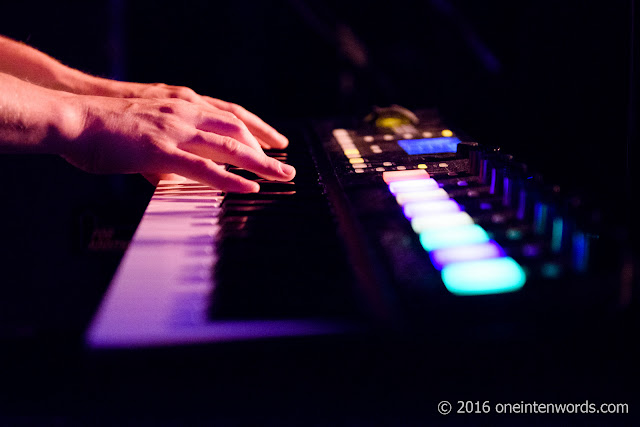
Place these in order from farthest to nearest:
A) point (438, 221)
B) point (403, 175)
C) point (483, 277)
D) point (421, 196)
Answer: point (403, 175)
point (421, 196)
point (438, 221)
point (483, 277)

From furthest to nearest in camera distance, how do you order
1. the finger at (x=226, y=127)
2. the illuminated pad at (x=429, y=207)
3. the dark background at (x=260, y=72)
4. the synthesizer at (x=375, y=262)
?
the dark background at (x=260, y=72) < the finger at (x=226, y=127) < the illuminated pad at (x=429, y=207) < the synthesizer at (x=375, y=262)

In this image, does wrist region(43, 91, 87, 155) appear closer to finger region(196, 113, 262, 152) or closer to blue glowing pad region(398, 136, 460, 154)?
finger region(196, 113, 262, 152)

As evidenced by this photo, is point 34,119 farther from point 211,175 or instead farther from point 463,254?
point 463,254

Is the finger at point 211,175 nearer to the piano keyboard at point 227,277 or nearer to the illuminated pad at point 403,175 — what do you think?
the piano keyboard at point 227,277

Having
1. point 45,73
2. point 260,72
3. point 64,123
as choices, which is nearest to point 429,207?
point 64,123

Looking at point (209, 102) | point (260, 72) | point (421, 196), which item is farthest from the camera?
point (260, 72)

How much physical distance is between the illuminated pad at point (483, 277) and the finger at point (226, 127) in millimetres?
556

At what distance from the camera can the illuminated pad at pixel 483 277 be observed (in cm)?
56

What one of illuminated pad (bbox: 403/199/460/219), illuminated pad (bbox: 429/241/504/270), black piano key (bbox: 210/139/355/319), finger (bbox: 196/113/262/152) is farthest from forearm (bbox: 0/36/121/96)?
illuminated pad (bbox: 429/241/504/270)

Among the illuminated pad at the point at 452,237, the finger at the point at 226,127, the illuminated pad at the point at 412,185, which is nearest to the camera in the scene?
the illuminated pad at the point at 452,237

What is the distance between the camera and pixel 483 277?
22.7 inches

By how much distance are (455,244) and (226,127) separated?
551mm

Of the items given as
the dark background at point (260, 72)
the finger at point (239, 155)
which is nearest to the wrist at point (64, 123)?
the finger at point (239, 155)

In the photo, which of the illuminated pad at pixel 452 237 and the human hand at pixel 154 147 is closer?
the illuminated pad at pixel 452 237
